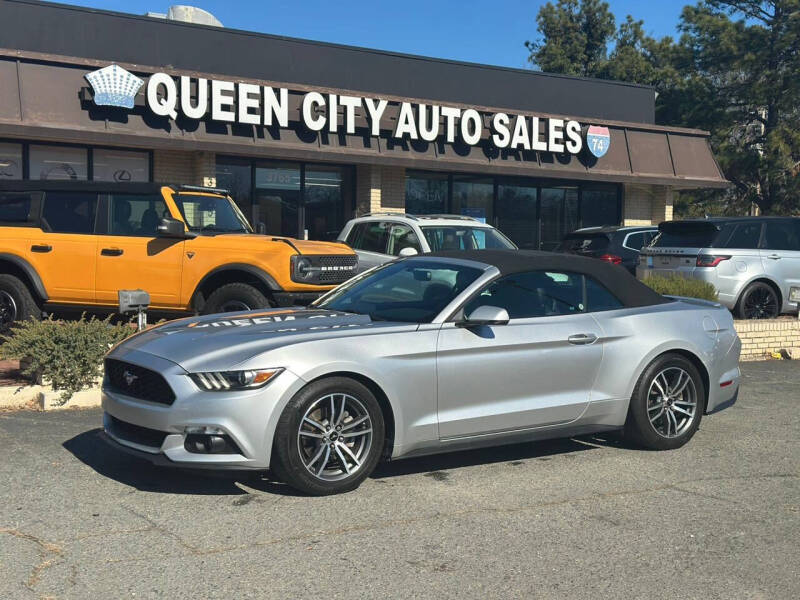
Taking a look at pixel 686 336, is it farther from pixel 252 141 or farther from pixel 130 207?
pixel 252 141

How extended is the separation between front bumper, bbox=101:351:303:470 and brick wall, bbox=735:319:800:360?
869 centimetres

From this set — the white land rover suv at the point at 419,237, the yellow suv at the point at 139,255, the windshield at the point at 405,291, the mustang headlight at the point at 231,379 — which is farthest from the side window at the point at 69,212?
the mustang headlight at the point at 231,379

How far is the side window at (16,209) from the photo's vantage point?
424 inches

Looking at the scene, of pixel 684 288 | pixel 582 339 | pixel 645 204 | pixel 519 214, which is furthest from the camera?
pixel 645 204

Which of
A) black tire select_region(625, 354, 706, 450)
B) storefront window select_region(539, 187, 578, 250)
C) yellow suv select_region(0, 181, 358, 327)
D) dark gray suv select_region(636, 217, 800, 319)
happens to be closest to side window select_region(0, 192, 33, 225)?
yellow suv select_region(0, 181, 358, 327)

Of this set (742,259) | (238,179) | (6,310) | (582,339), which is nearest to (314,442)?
(582,339)

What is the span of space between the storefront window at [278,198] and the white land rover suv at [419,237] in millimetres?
5835

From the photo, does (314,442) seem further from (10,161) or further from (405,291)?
(10,161)

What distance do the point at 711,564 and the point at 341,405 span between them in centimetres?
226

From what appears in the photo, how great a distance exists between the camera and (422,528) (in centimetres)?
501

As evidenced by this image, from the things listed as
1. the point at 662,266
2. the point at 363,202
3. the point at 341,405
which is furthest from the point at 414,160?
the point at 341,405

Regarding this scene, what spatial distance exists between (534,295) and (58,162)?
12852 mm

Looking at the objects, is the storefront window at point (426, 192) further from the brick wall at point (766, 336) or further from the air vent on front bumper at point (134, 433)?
the air vent on front bumper at point (134, 433)

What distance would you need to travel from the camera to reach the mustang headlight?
5246mm
